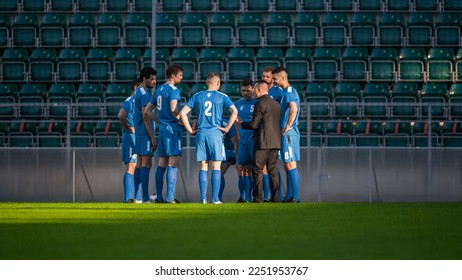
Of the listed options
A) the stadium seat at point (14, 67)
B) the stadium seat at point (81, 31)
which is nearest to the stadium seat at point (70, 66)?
the stadium seat at point (81, 31)

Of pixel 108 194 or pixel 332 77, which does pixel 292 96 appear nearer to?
pixel 108 194

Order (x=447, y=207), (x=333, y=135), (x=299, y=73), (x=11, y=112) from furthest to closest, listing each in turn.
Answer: (x=299, y=73) < (x=11, y=112) < (x=333, y=135) < (x=447, y=207)

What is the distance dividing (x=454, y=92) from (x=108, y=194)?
30.1 feet

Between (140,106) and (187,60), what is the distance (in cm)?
851

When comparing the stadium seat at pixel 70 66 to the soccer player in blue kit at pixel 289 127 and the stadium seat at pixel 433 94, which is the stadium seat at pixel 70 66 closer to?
the stadium seat at pixel 433 94

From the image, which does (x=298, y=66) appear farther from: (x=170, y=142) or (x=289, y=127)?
(x=170, y=142)

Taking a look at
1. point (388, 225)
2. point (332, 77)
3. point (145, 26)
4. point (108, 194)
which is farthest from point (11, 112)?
point (388, 225)

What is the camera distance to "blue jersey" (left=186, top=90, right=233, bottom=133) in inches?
550

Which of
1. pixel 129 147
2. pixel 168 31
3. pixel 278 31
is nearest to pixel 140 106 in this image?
pixel 129 147

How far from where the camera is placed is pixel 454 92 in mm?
22438

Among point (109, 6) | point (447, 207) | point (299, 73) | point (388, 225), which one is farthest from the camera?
point (109, 6)

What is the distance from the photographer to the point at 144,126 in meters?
14.5

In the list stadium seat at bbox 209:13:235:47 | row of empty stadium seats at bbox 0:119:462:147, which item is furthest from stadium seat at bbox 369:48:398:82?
stadium seat at bbox 209:13:235:47

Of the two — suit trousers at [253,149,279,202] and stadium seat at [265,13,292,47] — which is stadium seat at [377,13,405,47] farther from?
suit trousers at [253,149,279,202]
